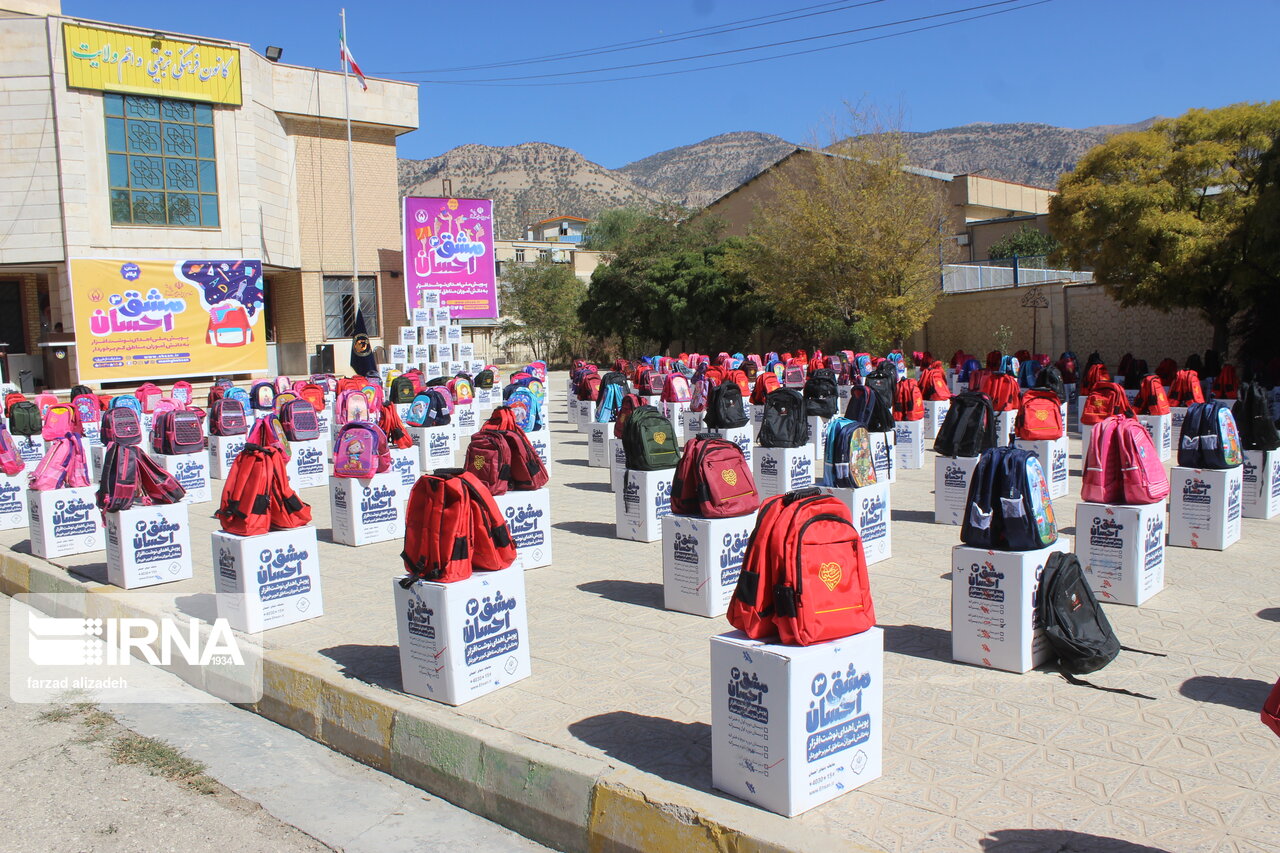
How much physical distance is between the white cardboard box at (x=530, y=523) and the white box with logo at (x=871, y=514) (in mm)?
2452

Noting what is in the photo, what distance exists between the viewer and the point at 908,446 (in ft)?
45.4

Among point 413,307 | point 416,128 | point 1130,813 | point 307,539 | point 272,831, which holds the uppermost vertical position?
point 416,128

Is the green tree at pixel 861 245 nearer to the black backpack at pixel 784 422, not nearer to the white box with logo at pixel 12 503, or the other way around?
the black backpack at pixel 784 422

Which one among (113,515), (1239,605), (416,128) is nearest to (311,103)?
(416,128)

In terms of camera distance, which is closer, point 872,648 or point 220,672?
point 872,648

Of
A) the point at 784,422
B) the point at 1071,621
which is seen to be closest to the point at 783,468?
the point at 784,422

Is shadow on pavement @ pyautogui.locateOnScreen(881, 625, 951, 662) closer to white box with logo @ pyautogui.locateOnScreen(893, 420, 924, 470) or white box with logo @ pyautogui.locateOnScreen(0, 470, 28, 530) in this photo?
white box with logo @ pyautogui.locateOnScreen(893, 420, 924, 470)

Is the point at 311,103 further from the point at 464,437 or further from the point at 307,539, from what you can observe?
the point at 307,539

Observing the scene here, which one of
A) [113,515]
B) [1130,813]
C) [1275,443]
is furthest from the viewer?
[1275,443]

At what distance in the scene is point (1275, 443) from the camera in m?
9.53

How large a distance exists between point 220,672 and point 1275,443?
31.4 ft

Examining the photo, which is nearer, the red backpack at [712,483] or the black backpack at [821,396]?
the red backpack at [712,483]

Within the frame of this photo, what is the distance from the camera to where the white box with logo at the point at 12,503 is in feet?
37.9

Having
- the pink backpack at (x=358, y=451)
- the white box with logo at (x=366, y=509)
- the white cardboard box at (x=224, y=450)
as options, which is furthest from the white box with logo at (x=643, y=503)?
the white cardboard box at (x=224, y=450)
